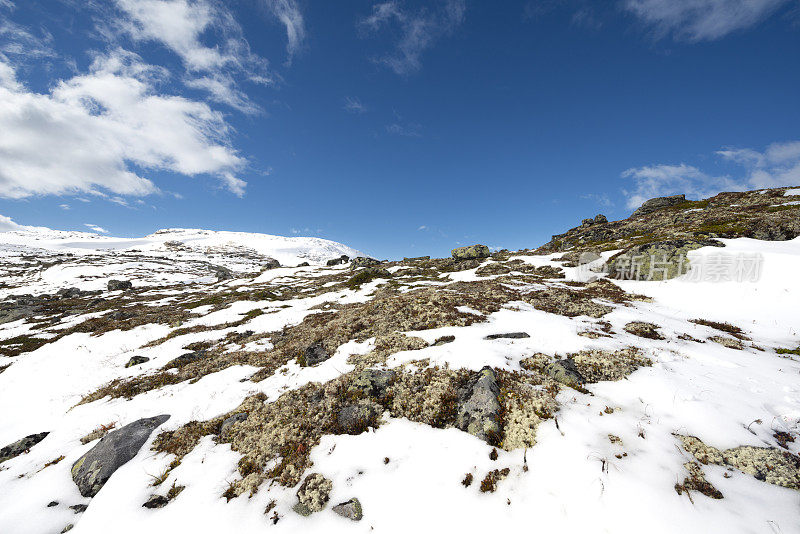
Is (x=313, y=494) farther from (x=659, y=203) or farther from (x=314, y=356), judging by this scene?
(x=659, y=203)

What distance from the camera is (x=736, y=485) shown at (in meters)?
5.24

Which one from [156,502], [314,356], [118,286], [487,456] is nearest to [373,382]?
[487,456]

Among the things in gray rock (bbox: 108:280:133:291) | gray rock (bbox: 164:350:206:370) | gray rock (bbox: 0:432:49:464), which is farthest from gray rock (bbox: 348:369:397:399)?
gray rock (bbox: 108:280:133:291)

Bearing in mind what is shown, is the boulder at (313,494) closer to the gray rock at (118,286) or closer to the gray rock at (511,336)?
the gray rock at (511,336)

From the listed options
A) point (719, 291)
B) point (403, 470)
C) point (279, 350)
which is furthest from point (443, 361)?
point (719, 291)

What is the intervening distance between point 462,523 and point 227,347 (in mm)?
18497

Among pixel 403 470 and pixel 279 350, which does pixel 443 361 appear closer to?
pixel 403 470

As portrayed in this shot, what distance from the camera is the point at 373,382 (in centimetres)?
984

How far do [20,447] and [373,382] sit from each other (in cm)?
1340

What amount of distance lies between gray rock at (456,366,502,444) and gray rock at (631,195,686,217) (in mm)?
89373

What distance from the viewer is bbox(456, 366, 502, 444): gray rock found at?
7.10 metres

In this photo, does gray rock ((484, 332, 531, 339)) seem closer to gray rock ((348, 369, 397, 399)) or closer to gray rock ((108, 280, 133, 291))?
gray rock ((348, 369, 397, 399))

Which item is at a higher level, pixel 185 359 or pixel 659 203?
pixel 659 203

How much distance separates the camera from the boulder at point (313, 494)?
6.05 meters
